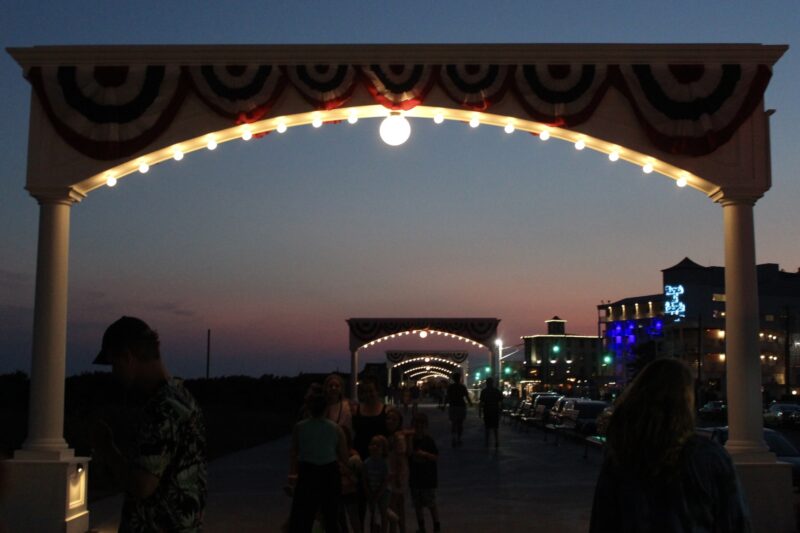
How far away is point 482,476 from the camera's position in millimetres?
17734

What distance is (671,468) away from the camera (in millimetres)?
3543

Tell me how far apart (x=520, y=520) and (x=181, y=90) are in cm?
640

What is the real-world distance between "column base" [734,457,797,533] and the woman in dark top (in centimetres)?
375

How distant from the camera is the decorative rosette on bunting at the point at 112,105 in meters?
11.0

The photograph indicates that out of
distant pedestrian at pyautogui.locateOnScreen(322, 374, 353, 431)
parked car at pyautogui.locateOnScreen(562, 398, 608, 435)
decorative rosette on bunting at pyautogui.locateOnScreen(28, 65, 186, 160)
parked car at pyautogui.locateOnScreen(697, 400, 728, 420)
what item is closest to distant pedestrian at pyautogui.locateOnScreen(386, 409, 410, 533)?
distant pedestrian at pyautogui.locateOnScreen(322, 374, 353, 431)

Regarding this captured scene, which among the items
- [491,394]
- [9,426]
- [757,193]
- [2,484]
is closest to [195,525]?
[2,484]

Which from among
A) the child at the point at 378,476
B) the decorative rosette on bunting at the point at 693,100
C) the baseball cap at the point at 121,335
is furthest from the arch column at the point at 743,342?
the baseball cap at the point at 121,335

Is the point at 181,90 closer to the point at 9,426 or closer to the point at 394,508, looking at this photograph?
the point at 394,508

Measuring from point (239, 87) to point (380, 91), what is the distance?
157cm

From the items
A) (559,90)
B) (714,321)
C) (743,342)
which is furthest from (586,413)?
(714,321)

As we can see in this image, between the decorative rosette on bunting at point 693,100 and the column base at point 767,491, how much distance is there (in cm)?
344

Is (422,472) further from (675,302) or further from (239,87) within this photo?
(675,302)

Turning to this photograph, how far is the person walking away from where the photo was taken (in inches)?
316

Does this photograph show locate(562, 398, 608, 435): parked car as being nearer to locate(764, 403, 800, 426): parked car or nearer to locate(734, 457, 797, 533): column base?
locate(764, 403, 800, 426): parked car
